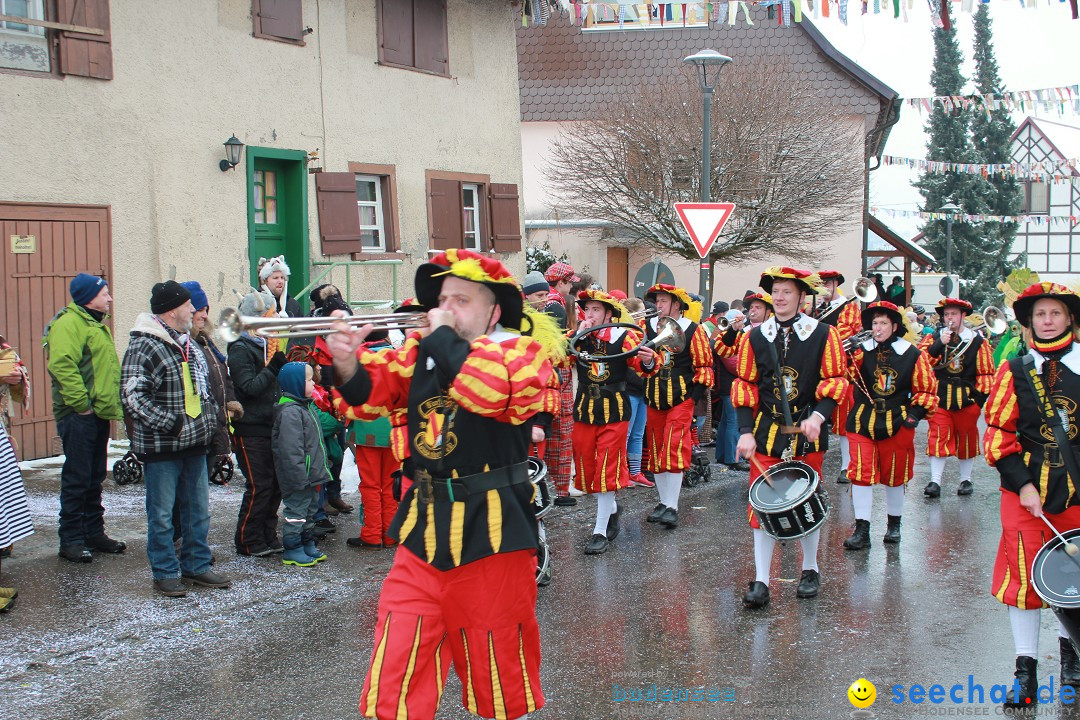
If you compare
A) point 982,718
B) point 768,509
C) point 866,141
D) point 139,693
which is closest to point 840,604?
point 768,509

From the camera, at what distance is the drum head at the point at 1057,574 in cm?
482

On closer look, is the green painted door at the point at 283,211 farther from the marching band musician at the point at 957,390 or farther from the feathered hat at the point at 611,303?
the marching band musician at the point at 957,390

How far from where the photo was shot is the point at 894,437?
823 centimetres

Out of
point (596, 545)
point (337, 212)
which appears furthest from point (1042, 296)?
point (337, 212)

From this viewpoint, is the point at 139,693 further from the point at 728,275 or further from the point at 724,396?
the point at 728,275

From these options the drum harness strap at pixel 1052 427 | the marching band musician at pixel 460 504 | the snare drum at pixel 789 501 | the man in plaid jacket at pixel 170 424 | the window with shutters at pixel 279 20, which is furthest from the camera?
the window with shutters at pixel 279 20

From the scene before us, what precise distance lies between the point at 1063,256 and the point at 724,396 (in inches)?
1882

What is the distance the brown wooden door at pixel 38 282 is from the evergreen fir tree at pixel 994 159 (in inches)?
1728

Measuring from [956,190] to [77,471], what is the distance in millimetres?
49832

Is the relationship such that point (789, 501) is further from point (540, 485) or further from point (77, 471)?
point (77, 471)

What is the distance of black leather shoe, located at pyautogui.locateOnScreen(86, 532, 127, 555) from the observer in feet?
25.3

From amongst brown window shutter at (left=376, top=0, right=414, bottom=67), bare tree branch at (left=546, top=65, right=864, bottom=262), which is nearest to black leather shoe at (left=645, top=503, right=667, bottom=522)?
brown window shutter at (left=376, top=0, right=414, bottom=67)

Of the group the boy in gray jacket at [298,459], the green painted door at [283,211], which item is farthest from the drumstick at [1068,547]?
the green painted door at [283,211]

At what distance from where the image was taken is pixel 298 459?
7359 millimetres
